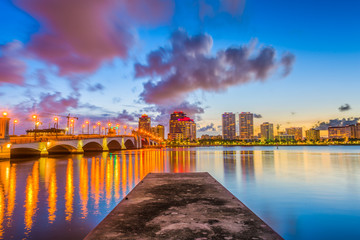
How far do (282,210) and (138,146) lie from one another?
528 ft

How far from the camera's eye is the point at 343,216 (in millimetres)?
13242

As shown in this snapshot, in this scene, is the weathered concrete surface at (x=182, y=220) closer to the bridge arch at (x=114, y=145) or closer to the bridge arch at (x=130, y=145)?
the bridge arch at (x=114, y=145)

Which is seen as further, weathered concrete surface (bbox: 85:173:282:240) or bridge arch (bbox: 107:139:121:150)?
bridge arch (bbox: 107:139:121:150)

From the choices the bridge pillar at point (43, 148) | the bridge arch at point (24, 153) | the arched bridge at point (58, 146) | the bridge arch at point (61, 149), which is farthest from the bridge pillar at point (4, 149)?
the bridge arch at point (61, 149)

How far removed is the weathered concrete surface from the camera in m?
7.12

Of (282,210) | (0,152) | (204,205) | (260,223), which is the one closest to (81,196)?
(204,205)

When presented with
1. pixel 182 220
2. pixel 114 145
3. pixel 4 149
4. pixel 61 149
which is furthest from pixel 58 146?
pixel 182 220

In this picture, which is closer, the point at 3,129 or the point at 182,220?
the point at 182,220

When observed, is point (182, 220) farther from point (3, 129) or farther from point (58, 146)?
point (58, 146)

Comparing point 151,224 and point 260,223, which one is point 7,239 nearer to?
point 151,224

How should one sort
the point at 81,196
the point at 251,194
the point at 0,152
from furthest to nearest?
the point at 0,152
the point at 251,194
the point at 81,196

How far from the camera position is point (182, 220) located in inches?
335

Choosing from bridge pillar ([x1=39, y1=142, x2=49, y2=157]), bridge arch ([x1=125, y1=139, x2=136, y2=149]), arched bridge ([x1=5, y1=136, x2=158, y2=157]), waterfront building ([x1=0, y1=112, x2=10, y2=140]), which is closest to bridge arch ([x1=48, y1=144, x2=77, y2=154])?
arched bridge ([x1=5, y1=136, x2=158, y2=157])

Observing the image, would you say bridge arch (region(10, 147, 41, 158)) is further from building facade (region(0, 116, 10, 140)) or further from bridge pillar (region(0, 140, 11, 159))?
building facade (region(0, 116, 10, 140))
